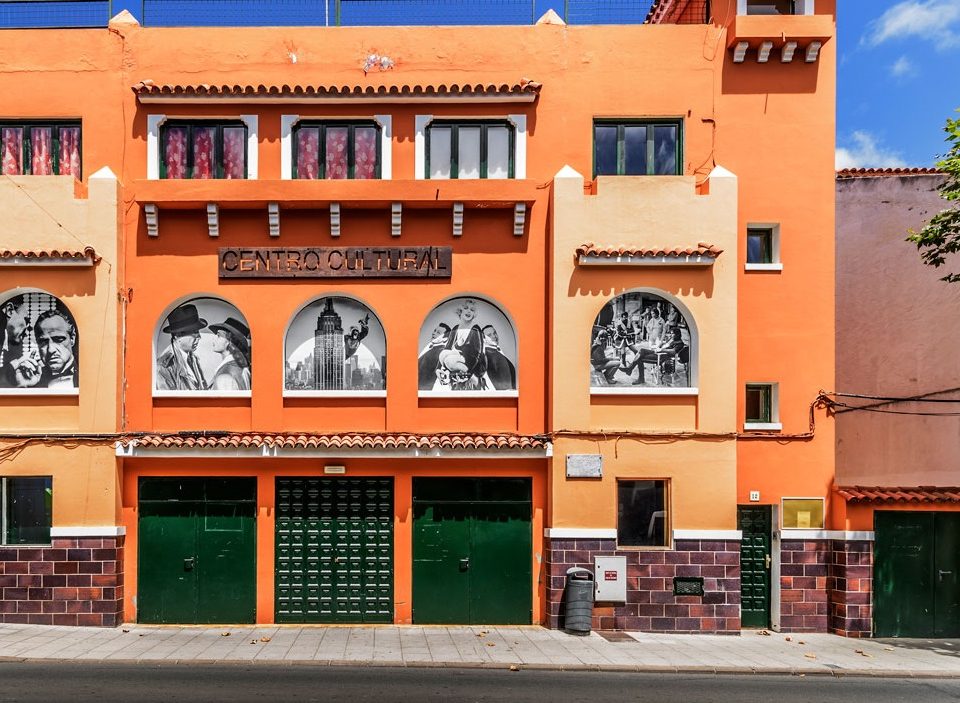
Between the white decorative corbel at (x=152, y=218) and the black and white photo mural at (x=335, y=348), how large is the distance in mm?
3152

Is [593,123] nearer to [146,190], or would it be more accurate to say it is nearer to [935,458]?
[146,190]

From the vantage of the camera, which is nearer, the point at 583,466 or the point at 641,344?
the point at 583,466

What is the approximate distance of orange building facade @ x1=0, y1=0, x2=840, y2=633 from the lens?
14.0m

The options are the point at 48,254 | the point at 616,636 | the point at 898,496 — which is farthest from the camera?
the point at 898,496

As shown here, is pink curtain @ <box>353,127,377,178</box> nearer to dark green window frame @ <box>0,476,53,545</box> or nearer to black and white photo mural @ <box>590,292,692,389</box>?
black and white photo mural @ <box>590,292,692,389</box>

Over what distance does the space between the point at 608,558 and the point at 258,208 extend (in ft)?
30.7

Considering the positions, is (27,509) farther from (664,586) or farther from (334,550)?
(664,586)

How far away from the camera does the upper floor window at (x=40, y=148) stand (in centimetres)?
1480

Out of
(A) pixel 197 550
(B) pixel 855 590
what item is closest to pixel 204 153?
(A) pixel 197 550

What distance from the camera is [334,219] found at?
1441cm

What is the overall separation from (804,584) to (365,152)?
39.2ft

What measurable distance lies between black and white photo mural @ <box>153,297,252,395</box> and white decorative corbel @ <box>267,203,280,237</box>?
169cm

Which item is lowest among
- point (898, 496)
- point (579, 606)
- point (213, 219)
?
point (579, 606)

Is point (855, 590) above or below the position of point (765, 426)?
below
